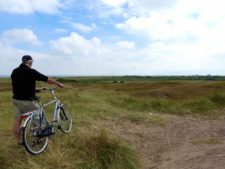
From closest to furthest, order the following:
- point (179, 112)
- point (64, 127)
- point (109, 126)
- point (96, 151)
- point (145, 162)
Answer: point (96, 151), point (145, 162), point (64, 127), point (109, 126), point (179, 112)

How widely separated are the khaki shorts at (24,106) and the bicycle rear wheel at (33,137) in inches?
9.0

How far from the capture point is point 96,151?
22.8 feet

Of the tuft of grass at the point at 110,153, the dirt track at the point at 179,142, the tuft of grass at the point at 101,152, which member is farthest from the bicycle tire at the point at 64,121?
the dirt track at the point at 179,142

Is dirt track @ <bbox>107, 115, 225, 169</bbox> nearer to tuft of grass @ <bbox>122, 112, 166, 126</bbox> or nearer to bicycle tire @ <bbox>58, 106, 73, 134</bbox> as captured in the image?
tuft of grass @ <bbox>122, 112, 166, 126</bbox>

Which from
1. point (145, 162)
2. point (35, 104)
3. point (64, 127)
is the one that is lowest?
point (145, 162)

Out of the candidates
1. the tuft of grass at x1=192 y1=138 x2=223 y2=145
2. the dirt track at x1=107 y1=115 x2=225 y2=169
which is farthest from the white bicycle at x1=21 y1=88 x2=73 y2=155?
the tuft of grass at x1=192 y1=138 x2=223 y2=145

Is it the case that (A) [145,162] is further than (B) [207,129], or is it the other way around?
(B) [207,129]

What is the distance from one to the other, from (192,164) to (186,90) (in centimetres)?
1937

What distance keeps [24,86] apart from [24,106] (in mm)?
416

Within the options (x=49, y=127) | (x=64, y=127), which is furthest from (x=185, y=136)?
(x=49, y=127)

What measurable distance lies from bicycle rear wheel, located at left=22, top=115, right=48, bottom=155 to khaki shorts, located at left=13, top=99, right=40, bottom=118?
228 millimetres

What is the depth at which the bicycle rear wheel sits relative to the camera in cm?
654

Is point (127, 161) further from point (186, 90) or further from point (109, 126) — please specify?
point (186, 90)

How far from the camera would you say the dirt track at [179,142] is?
7.41 meters
